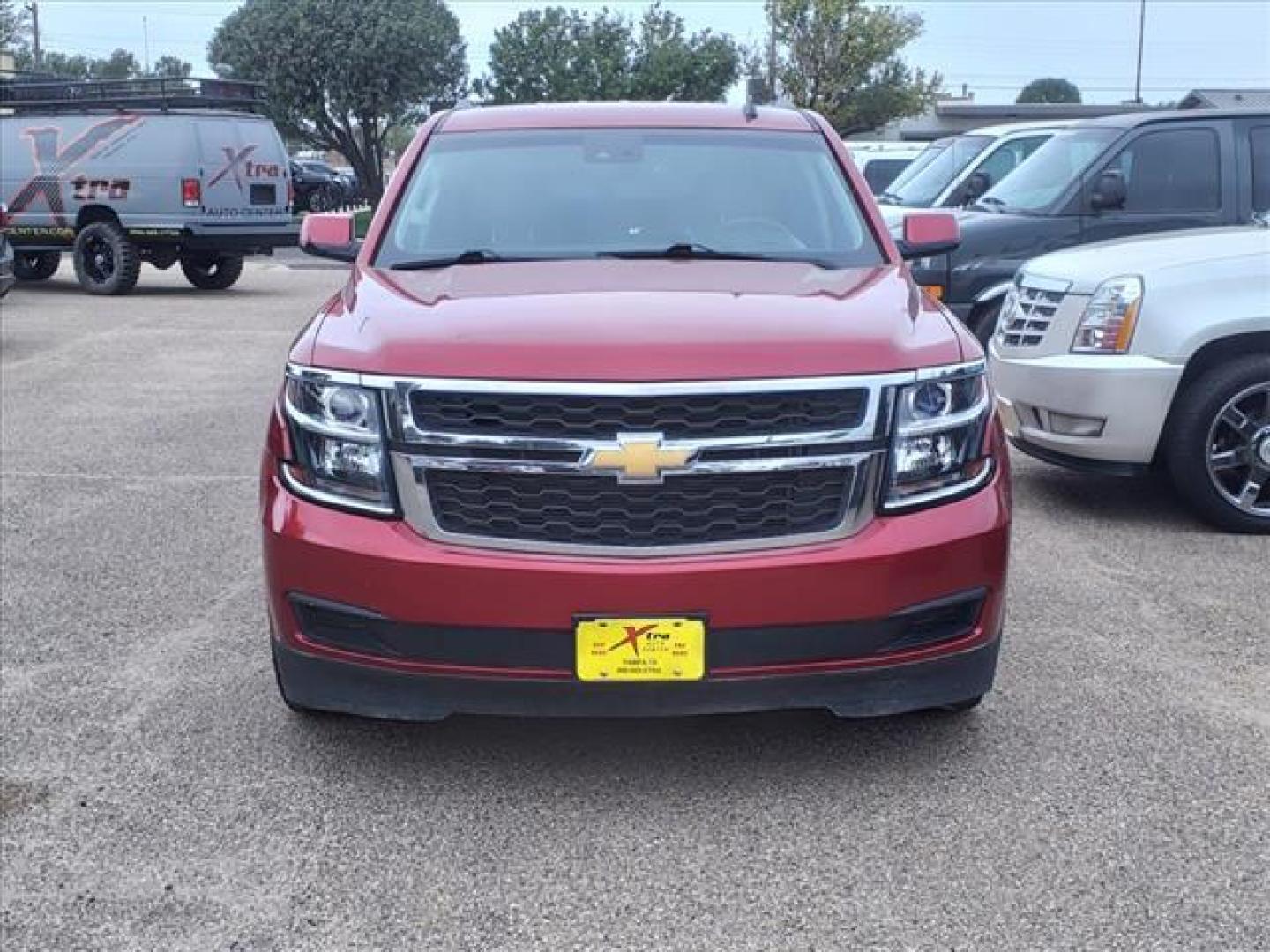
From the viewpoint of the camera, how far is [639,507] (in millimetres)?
3529

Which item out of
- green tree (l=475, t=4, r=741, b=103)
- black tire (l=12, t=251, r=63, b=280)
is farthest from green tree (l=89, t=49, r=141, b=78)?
black tire (l=12, t=251, r=63, b=280)

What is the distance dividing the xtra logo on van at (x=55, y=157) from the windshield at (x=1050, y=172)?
37.5 ft

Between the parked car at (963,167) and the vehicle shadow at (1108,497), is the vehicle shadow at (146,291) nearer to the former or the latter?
the parked car at (963,167)

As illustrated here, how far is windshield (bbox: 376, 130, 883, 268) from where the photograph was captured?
4.75 metres

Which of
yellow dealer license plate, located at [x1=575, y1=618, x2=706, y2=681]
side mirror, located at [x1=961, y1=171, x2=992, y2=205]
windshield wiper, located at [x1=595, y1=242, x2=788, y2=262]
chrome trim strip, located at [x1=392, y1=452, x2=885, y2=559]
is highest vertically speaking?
side mirror, located at [x1=961, y1=171, x2=992, y2=205]

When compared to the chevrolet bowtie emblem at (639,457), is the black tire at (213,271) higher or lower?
lower

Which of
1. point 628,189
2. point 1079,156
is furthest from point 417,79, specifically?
point 628,189

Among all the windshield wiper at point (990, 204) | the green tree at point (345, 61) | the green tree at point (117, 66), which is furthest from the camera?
the green tree at point (117, 66)

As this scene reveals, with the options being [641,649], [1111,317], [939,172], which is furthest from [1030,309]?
[939,172]

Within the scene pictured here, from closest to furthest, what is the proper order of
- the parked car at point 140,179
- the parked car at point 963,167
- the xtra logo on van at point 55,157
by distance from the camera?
the parked car at point 963,167 < the parked car at point 140,179 < the xtra logo on van at point 55,157

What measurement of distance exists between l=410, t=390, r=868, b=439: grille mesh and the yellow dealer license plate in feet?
1.45

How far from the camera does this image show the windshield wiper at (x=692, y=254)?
15.2ft

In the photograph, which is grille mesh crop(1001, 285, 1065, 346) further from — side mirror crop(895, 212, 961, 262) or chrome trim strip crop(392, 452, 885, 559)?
chrome trim strip crop(392, 452, 885, 559)

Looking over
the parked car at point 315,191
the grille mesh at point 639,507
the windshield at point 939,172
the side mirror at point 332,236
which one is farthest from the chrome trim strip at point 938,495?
the parked car at point 315,191
